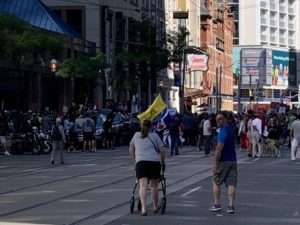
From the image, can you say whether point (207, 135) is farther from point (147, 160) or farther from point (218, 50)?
point (218, 50)

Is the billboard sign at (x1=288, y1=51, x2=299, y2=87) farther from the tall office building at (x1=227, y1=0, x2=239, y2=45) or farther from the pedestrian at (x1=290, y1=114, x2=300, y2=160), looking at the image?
the pedestrian at (x1=290, y1=114, x2=300, y2=160)

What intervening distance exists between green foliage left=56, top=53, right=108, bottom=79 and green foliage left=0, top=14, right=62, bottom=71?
8.47 meters

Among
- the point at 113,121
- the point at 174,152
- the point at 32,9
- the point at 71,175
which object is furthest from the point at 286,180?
the point at 32,9

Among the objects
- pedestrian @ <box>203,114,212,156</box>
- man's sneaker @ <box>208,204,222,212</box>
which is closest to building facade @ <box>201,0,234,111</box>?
pedestrian @ <box>203,114,212,156</box>

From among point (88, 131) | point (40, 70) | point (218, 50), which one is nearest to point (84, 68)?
point (40, 70)

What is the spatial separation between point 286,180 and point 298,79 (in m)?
130

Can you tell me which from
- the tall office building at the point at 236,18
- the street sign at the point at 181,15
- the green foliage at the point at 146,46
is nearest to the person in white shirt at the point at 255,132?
the green foliage at the point at 146,46

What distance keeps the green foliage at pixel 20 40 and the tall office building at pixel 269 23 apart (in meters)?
104

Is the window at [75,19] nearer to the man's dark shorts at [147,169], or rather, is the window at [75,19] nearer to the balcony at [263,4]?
the man's dark shorts at [147,169]

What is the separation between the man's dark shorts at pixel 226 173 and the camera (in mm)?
14953

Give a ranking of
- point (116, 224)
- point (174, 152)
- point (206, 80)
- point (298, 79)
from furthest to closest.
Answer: point (298, 79) → point (206, 80) → point (174, 152) → point (116, 224)

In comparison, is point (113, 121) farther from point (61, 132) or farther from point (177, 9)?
point (177, 9)

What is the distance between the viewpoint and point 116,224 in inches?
536

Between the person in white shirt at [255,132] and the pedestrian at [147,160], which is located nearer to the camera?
the pedestrian at [147,160]
